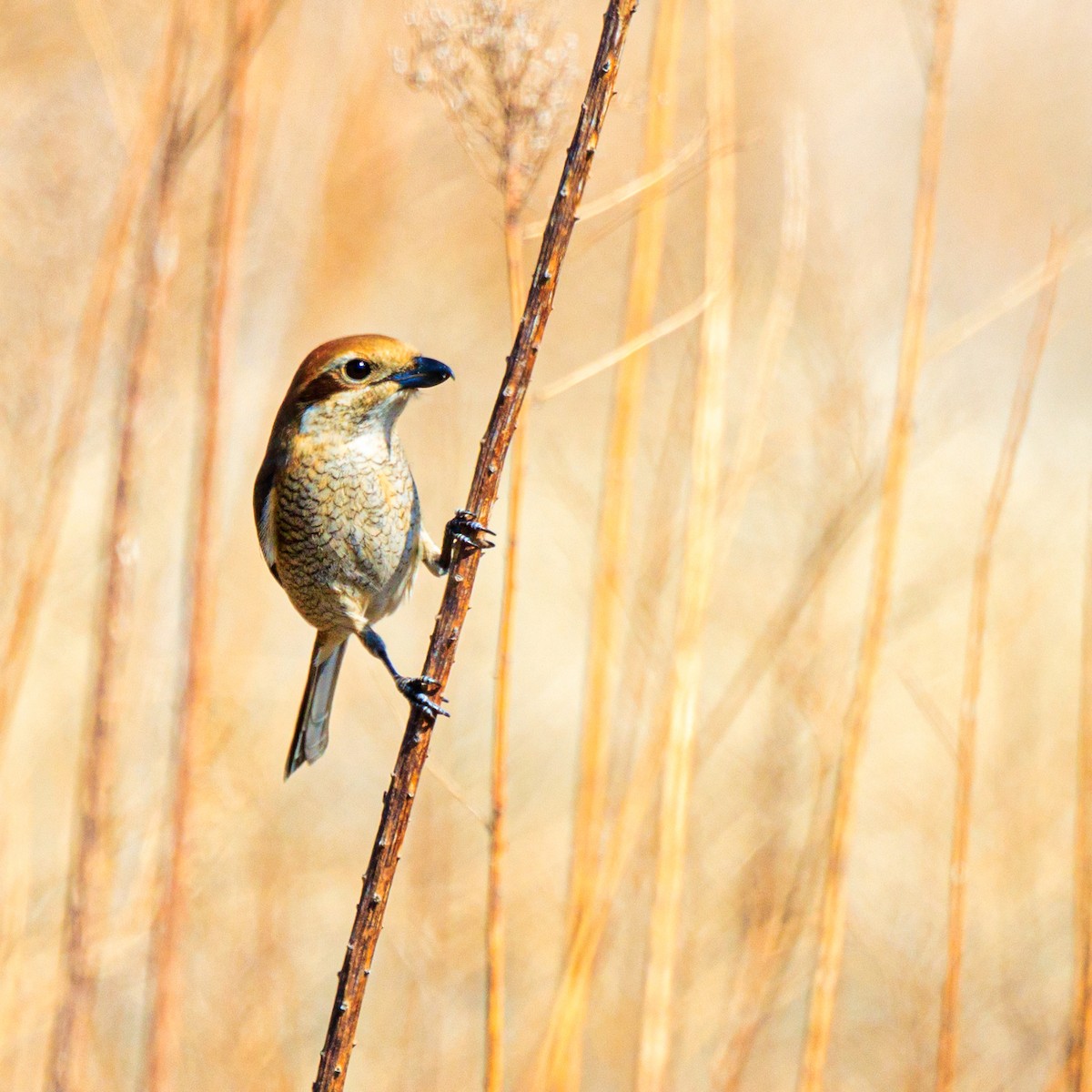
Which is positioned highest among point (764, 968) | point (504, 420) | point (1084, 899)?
point (504, 420)

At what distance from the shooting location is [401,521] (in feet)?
6.88

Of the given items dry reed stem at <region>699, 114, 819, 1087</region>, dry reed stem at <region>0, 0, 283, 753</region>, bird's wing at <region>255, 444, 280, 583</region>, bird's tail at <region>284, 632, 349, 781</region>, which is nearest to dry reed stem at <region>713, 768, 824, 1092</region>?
dry reed stem at <region>699, 114, 819, 1087</region>

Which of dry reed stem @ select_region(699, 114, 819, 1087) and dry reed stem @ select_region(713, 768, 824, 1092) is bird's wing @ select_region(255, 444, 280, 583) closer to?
dry reed stem @ select_region(699, 114, 819, 1087)

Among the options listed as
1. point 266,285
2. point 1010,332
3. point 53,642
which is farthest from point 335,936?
point 1010,332

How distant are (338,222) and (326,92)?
0.42m

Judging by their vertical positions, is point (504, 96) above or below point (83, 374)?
above

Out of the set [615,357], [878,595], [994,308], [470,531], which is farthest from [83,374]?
[994,308]

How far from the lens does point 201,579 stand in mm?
1690

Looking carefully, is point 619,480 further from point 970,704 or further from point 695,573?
point 970,704

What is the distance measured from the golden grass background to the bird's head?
0.52 feet

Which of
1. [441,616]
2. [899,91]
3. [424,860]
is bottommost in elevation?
[424,860]

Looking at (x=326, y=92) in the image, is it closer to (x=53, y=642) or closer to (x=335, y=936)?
(x=53, y=642)

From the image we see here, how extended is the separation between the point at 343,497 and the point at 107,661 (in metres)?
0.56

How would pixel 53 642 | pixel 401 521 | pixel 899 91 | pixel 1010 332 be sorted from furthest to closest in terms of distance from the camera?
pixel 899 91
pixel 1010 332
pixel 53 642
pixel 401 521
